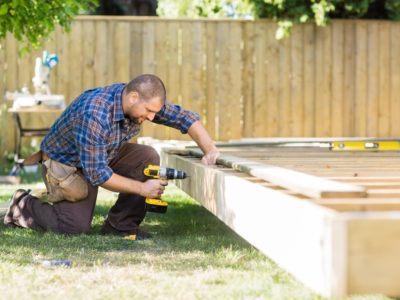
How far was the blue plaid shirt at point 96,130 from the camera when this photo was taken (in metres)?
4.38

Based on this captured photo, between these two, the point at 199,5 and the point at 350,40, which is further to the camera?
the point at 199,5

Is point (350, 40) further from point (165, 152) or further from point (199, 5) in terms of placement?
point (165, 152)

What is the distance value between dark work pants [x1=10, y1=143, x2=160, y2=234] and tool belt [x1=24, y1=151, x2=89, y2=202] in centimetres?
5

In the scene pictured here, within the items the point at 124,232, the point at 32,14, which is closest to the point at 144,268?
the point at 124,232

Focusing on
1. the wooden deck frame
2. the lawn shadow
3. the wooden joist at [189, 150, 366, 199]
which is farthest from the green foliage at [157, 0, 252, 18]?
the wooden deck frame

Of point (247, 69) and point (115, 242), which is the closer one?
point (115, 242)

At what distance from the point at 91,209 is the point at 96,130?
0.83 metres

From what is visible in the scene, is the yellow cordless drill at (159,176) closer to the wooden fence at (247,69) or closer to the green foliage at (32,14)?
the green foliage at (32,14)

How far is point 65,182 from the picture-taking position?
4.93m

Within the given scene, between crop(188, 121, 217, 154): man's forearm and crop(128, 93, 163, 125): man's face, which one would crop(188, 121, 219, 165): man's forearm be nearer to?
crop(188, 121, 217, 154): man's forearm

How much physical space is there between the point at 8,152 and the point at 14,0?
Answer: 19.0ft

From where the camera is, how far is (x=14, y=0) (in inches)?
205

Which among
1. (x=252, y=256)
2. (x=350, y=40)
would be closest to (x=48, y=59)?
(x=350, y=40)

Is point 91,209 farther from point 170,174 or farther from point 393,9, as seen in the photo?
point 393,9
